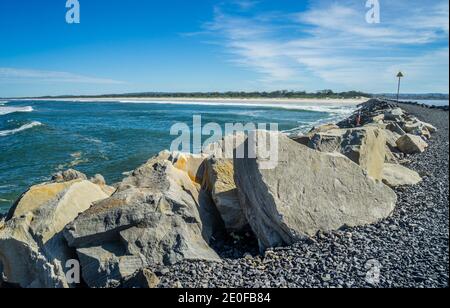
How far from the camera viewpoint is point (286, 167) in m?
6.59

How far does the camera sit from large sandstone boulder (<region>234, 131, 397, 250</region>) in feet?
20.4

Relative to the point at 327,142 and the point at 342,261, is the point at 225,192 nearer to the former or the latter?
the point at 342,261

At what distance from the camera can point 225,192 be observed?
7371 mm

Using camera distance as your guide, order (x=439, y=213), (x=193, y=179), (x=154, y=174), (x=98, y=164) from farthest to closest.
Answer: (x=98, y=164), (x=193, y=179), (x=154, y=174), (x=439, y=213)

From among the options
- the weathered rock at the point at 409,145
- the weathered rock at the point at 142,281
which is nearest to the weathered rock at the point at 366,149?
the weathered rock at the point at 409,145

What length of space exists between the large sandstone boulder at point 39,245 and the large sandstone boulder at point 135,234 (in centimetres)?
37

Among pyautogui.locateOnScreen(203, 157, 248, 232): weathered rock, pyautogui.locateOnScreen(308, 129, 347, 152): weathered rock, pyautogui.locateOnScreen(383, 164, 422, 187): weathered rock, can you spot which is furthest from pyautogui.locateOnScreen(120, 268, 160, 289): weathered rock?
pyautogui.locateOnScreen(383, 164, 422, 187): weathered rock

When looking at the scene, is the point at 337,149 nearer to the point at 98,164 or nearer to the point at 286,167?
the point at 286,167

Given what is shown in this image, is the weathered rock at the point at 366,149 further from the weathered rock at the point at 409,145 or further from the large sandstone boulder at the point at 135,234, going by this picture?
the weathered rock at the point at 409,145

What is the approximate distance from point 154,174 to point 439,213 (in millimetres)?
5457

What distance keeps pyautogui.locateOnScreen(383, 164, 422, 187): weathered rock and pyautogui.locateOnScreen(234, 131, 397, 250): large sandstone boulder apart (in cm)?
141

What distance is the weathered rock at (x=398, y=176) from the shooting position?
846 centimetres

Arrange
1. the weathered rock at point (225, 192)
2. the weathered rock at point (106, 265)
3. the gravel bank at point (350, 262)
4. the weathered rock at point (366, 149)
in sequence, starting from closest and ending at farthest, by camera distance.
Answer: the gravel bank at point (350, 262)
the weathered rock at point (106, 265)
the weathered rock at point (225, 192)
the weathered rock at point (366, 149)
